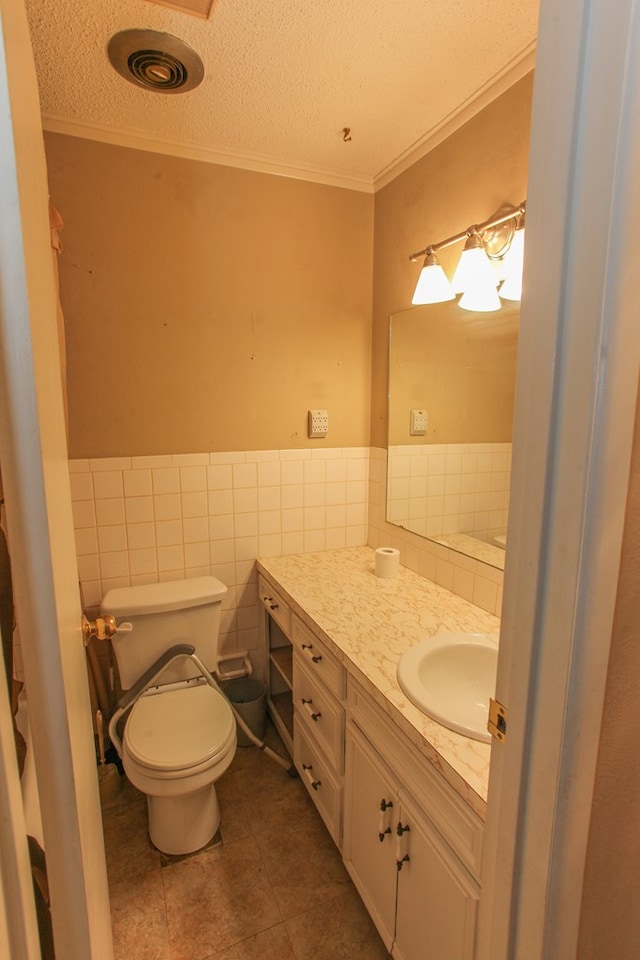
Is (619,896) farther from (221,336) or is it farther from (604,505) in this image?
(221,336)

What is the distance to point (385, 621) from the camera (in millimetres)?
1448

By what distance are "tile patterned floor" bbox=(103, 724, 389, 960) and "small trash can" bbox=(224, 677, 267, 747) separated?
0.76ft

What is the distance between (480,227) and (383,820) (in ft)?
5.58

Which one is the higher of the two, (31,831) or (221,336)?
(221,336)

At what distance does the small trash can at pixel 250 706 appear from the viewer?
6.40 feet

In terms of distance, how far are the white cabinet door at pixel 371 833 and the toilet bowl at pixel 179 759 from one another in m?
0.43

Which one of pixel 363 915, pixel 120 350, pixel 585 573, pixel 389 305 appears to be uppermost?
pixel 389 305

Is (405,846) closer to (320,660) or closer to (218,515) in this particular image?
(320,660)

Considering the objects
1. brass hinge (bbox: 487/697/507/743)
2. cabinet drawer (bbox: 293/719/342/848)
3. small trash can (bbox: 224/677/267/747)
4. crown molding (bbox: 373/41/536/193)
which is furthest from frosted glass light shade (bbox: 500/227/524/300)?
small trash can (bbox: 224/677/267/747)

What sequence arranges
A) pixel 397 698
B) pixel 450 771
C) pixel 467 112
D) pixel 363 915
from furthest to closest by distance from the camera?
pixel 467 112 → pixel 363 915 → pixel 397 698 → pixel 450 771

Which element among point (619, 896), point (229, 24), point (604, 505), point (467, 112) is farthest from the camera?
point (467, 112)

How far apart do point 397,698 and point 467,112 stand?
1797 mm

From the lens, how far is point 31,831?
0.69 metres

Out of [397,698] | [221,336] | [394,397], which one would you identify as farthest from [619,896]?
[221,336]
